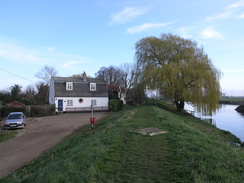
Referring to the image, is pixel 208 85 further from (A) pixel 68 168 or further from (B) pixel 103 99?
(A) pixel 68 168

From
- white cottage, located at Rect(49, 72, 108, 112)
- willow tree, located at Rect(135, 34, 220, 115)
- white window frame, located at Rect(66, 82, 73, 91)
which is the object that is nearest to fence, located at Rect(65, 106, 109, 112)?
white cottage, located at Rect(49, 72, 108, 112)

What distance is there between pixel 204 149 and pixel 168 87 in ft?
75.8

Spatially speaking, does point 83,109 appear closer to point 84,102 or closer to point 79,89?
point 84,102

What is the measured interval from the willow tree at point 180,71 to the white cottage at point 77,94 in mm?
9179

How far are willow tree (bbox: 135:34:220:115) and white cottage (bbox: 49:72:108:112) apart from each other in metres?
9.18

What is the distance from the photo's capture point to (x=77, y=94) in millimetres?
35156

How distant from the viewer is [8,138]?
1384 centimetres

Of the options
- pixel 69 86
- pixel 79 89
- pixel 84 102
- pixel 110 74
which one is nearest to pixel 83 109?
pixel 84 102

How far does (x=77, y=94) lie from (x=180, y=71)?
1795 centimetres

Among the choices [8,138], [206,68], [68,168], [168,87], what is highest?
[206,68]

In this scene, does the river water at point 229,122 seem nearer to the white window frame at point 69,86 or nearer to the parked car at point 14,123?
the parked car at point 14,123

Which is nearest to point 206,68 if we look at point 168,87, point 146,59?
point 168,87

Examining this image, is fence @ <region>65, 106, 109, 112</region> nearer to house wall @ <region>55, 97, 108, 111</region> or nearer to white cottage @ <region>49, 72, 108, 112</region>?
white cottage @ <region>49, 72, 108, 112</region>

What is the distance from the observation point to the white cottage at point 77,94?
3364cm
